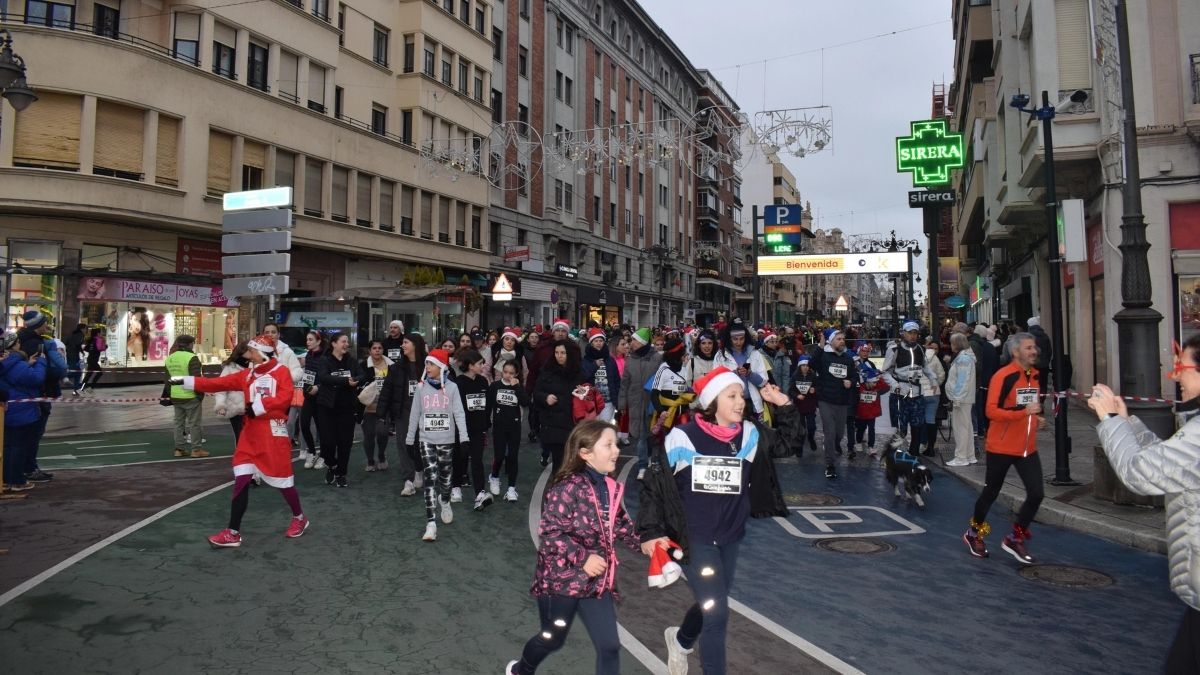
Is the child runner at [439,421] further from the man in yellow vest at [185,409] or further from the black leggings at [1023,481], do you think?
the man in yellow vest at [185,409]

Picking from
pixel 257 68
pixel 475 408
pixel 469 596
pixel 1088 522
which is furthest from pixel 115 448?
pixel 257 68

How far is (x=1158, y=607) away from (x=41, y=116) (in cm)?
2416

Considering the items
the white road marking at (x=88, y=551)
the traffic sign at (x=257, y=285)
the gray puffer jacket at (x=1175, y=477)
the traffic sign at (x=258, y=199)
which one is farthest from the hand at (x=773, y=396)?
the traffic sign at (x=258, y=199)

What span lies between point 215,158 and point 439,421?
64.2 ft

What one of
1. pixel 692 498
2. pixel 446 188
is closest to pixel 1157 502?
pixel 692 498

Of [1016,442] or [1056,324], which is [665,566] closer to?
[1016,442]

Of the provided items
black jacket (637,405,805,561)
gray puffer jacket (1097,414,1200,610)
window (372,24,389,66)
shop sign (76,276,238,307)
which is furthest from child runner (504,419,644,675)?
window (372,24,389,66)

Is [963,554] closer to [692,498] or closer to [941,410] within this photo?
[692,498]

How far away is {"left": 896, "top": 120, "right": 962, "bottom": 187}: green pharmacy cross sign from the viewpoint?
60.5 ft

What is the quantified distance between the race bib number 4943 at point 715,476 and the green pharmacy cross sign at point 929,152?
17.1 m

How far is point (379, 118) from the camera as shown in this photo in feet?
96.4

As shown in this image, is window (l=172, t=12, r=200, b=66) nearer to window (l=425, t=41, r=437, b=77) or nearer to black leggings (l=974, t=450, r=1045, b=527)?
window (l=425, t=41, r=437, b=77)

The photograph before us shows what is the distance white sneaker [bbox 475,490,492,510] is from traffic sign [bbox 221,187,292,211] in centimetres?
1052

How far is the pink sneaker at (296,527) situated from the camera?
668 centimetres
